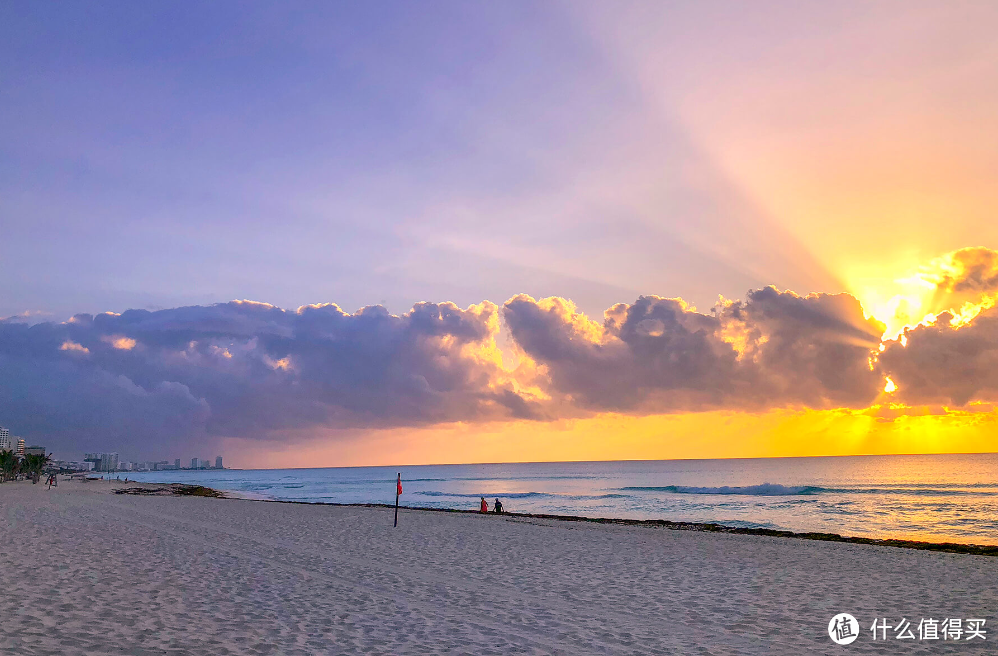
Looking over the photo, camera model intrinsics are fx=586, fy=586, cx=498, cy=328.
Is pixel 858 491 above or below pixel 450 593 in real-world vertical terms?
below

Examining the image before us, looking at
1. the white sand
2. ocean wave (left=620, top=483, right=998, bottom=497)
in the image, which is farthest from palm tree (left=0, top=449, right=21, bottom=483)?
ocean wave (left=620, top=483, right=998, bottom=497)

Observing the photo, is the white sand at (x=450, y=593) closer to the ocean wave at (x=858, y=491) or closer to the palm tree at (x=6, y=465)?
the ocean wave at (x=858, y=491)

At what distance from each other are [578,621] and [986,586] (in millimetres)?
10951

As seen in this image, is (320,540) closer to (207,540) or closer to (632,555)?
(207,540)

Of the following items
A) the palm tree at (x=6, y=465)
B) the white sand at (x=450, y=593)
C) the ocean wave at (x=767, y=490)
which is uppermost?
the white sand at (x=450, y=593)

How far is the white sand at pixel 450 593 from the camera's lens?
877 centimetres

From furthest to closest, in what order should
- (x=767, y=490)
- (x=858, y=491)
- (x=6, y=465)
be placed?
1. (x=6, y=465)
2. (x=767, y=490)
3. (x=858, y=491)

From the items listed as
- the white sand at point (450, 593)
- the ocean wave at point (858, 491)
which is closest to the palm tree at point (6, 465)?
the white sand at point (450, 593)

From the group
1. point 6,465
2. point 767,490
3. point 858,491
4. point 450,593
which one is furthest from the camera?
point 6,465

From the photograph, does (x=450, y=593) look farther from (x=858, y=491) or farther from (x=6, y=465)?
(x=6, y=465)

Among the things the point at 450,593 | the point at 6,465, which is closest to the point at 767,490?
the point at 450,593

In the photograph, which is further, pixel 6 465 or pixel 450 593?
pixel 6 465

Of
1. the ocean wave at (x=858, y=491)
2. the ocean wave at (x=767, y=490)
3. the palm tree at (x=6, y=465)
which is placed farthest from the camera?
the palm tree at (x=6, y=465)

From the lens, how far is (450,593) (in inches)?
493
